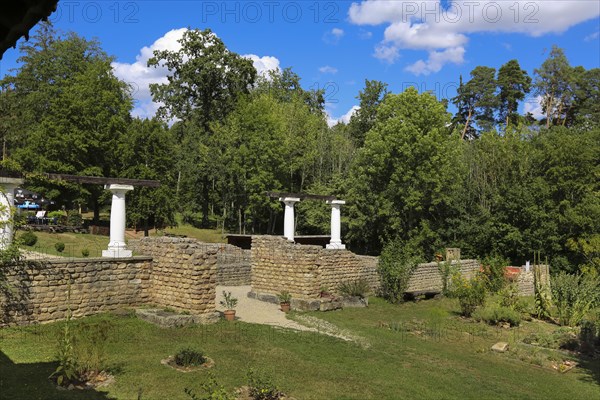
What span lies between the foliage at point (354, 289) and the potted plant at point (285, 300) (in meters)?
2.54

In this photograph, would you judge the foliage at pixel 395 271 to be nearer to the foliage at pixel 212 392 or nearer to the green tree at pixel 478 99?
the foliage at pixel 212 392

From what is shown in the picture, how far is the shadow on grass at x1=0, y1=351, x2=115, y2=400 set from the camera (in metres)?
6.04

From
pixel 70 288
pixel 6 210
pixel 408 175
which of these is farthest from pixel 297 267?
pixel 408 175

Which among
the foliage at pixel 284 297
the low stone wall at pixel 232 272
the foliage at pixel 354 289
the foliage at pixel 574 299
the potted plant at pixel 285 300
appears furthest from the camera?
the low stone wall at pixel 232 272

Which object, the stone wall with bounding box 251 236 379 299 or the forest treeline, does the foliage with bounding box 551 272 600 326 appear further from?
the forest treeline

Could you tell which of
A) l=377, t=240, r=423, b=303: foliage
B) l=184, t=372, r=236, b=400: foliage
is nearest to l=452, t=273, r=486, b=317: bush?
l=377, t=240, r=423, b=303: foliage

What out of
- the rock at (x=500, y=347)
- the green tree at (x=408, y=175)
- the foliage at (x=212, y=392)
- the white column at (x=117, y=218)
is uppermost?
the green tree at (x=408, y=175)

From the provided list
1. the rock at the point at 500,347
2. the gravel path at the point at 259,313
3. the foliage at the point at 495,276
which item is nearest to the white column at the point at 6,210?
the gravel path at the point at 259,313

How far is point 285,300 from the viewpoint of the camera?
46.4ft

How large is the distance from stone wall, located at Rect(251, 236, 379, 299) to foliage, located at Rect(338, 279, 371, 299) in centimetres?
24

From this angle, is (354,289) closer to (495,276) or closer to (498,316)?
(498,316)

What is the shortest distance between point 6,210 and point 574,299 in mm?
16593

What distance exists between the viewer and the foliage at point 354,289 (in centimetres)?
1603

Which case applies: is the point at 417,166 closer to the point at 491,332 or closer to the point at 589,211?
the point at 589,211
